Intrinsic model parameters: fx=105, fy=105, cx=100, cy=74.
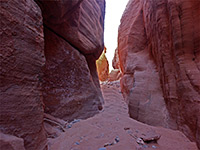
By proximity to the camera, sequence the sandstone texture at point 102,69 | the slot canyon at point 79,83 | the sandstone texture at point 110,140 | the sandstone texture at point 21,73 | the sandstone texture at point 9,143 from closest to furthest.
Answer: the sandstone texture at point 9,143 → the sandstone texture at point 21,73 → the slot canyon at point 79,83 → the sandstone texture at point 110,140 → the sandstone texture at point 102,69

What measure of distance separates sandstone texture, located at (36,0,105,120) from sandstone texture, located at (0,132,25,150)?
165cm

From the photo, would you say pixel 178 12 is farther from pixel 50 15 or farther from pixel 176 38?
pixel 50 15

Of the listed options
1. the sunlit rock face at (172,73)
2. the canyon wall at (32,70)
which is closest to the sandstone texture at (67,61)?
the canyon wall at (32,70)

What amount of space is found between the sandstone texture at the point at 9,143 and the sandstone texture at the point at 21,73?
11cm

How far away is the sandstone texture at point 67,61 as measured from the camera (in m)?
2.95

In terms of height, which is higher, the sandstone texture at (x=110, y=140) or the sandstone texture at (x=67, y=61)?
the sandstone texture at (x=67, y=61)

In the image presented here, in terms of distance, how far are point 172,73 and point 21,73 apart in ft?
13.2

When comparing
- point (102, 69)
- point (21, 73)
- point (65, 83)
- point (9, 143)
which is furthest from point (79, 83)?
point (102, 69)

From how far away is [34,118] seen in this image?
1.62m

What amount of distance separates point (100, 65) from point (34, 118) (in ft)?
74.7

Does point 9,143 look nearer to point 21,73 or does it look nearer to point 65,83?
point 21,73

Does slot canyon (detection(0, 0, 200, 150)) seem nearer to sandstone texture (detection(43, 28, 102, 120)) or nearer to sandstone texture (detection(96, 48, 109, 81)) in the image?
sandstone texture (detection(43, 28, 102, 120))

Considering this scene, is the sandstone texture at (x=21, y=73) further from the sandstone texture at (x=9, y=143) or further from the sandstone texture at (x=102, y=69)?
the sandstone texture at (x=102, y=69)

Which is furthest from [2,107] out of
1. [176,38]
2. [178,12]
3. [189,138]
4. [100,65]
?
[100,65]
